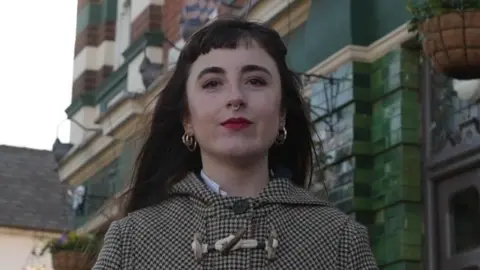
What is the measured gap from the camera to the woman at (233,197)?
2693mm

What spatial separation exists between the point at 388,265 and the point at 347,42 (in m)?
1.60

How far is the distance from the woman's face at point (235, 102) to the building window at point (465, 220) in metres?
4.69

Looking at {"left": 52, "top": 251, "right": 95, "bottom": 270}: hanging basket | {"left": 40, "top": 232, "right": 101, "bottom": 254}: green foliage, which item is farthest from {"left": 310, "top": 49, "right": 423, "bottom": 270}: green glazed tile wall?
{"left": 52, "top": 251, "right": 95, "bottom": 270}: hanging basket

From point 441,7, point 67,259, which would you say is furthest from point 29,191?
point 441,7

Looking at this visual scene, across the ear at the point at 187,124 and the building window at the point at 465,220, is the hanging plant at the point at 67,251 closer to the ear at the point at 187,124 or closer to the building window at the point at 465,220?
the building window at the point at 465,220

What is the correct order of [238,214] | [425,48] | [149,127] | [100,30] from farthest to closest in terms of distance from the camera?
[100,30] → [425,48] → [149,127] → [238,214]

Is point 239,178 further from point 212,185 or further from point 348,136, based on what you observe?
point 348,136

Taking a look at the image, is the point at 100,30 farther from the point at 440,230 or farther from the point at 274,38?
the point at 274,38

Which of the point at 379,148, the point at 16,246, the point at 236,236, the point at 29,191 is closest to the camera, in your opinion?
the point at 236,236

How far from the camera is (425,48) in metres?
6.33

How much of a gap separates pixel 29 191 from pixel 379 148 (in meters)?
18.9

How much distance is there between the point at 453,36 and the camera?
611 cm

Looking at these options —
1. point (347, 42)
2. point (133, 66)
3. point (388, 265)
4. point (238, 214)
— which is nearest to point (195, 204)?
point (238, 214)

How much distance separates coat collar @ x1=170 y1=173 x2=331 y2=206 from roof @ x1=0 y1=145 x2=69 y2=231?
67.1ft
